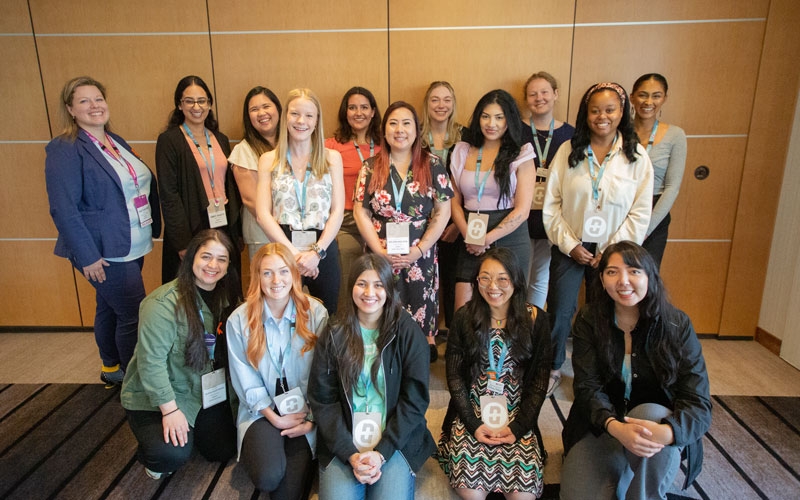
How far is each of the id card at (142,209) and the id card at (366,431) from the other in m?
1.76

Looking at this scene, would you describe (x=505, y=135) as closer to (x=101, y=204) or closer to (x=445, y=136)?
(x=445, y=136)

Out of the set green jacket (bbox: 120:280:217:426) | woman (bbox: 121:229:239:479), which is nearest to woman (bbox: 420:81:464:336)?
woman (bbox: 121:229:239:479)

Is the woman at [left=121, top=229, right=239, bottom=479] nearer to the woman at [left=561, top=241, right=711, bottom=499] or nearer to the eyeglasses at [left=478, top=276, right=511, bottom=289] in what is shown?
the eyeglasses at [left=478, top=276, right=511, bottom=289]

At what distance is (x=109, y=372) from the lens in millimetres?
2854

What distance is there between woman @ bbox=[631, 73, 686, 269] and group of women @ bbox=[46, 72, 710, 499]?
0.5 inches

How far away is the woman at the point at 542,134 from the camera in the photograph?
286 cm

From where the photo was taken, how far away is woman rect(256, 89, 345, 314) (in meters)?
2.39

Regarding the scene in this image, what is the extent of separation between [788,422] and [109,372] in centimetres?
385

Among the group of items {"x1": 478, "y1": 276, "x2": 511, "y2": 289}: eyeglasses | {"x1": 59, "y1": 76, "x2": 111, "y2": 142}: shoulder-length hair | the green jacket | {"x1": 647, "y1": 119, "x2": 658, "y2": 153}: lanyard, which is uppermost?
{"x1": 59, "y1": 76, "x2": 111, "y2": 142}: shoulder-length hair

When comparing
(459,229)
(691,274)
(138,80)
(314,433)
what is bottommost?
(314,433)

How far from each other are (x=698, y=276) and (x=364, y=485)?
2891 mm

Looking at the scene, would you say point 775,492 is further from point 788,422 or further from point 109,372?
point 109,372

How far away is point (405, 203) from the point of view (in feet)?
8.13

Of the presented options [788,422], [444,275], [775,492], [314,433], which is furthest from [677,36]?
[314,433]
